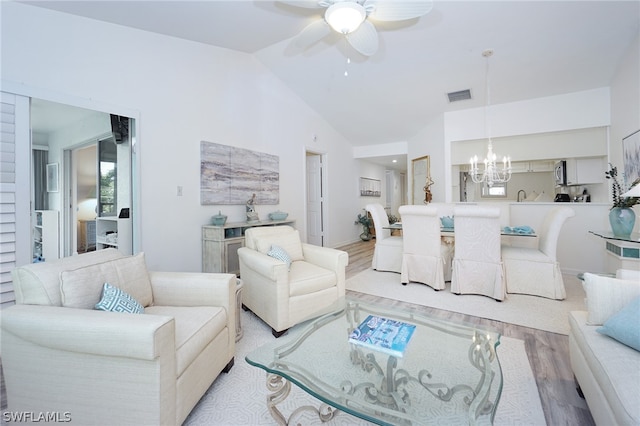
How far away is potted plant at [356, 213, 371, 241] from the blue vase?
481 centimetres

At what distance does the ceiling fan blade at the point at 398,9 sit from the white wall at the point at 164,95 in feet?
7.80

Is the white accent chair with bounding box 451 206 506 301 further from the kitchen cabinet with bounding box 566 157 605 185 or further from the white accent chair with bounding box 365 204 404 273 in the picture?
the kitchen cabinet with bounding box 566 157 605 185

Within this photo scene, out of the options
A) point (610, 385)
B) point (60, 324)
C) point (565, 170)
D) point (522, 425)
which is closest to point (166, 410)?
point (60, 324)

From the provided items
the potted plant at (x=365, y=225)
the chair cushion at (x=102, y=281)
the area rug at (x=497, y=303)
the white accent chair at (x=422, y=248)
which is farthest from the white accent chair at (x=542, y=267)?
the potted plant at (x=365, y=225)

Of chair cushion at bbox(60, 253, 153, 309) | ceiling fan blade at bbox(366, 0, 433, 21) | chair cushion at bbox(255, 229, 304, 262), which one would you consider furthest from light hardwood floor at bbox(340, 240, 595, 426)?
ceiling fan blade at bbox(366, 0, 433, 21)

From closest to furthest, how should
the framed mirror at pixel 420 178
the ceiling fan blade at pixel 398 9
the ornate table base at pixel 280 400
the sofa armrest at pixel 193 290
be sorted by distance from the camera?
the ornate table base at pixel 280 400
the sofa armrest at pixel 193 290
the ceiling fan blade at pixel 398 9
the framed mirror at pixel 420 178

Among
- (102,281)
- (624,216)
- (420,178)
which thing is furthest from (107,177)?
(624,216)

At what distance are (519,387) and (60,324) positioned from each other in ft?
7.75

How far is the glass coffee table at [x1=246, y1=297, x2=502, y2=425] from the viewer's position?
3.33 ft

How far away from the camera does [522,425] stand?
133cm

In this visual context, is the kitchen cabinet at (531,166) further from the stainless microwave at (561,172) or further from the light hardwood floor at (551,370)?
the light hardwood floor at (551,370)

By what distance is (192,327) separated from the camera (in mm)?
1428

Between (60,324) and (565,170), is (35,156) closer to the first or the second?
(60,324)

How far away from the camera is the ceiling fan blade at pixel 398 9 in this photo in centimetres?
199
